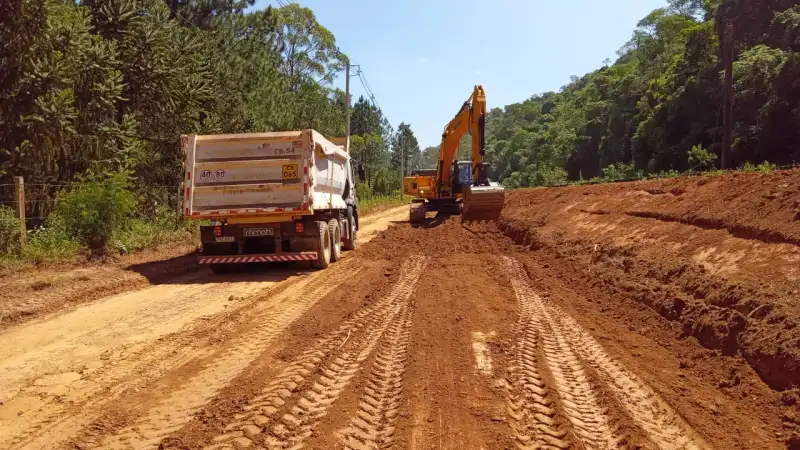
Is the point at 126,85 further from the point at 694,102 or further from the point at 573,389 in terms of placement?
the point at 694,102

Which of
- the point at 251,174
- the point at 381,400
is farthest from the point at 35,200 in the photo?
the point at 381,400

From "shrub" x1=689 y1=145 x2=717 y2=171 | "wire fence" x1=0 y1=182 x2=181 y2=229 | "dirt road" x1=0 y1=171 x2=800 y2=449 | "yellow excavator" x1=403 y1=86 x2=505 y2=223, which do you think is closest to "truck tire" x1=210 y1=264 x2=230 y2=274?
"dirt road" x1=0 y1=171 x2=800 y2=449

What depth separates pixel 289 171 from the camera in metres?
11.4

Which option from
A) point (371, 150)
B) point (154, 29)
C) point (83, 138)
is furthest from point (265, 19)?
point (371, 150)

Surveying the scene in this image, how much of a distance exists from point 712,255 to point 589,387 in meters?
4.49

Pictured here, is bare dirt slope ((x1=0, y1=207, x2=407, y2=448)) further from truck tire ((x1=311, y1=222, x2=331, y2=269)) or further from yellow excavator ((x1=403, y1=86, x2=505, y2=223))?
yellow excavator ((x1=403, y1=86, x2=505, y2=223))

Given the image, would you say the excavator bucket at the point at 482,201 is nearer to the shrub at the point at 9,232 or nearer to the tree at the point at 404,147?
the shrub at the point at 9,232

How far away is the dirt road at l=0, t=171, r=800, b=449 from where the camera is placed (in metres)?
3.96

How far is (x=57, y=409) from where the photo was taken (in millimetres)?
4438

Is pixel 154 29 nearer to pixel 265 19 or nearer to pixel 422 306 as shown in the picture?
pixel 265 19

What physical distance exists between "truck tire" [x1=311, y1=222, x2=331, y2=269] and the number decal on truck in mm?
1112

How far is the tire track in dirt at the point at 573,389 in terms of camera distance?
3.93 metres

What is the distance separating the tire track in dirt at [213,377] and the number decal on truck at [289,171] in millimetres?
3113

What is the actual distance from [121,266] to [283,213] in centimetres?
369
